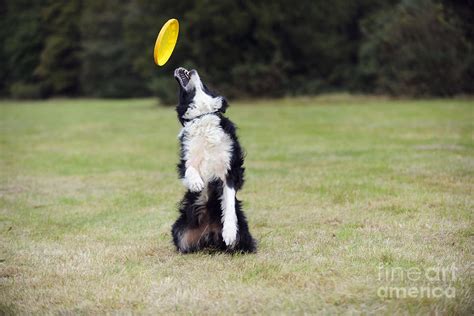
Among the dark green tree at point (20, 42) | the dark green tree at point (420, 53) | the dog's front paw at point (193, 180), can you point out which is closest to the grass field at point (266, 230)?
the dog's front paw at point (193, 180)

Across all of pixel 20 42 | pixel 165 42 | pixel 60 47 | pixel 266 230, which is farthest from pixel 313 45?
pixel 20 42

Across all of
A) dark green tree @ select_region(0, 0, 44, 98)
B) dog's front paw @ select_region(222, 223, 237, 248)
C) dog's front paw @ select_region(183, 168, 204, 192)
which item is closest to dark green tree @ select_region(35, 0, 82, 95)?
dark green tree @ select_region(0, 0, 44, 98)

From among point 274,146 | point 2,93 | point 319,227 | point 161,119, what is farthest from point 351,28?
point 319,227

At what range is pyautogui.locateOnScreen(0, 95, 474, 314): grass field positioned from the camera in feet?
14.3

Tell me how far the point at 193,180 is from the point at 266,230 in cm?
178

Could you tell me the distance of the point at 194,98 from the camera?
5.61m

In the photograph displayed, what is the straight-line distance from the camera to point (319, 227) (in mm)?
6758

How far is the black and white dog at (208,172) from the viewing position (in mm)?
5504

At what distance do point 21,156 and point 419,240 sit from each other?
11.4 meters

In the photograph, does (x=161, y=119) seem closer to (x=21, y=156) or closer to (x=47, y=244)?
(x=21, y=156)

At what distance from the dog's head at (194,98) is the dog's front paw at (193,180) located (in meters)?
0.56

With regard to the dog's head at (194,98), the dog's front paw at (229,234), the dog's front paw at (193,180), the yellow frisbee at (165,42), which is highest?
the yellow frisbee at (165,42)

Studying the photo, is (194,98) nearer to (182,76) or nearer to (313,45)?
(182,76)

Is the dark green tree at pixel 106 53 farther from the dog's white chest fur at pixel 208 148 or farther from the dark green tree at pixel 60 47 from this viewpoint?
the dog's white chest fur at pixel 208 148
